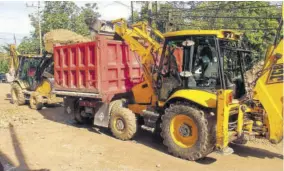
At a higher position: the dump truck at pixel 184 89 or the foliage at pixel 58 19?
the foliage at pixel 58 19

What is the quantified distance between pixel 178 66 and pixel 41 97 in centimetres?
700

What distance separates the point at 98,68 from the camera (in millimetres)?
6770

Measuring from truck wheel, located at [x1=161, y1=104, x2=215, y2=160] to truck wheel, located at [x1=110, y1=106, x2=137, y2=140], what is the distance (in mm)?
1056

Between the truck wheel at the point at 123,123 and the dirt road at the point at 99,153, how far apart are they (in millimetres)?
178

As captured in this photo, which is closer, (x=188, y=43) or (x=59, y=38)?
(x=188, y=43)

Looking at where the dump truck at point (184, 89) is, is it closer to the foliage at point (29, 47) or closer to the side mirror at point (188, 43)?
the side mirror at point (188, 43)

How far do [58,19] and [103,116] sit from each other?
2157 centimetres

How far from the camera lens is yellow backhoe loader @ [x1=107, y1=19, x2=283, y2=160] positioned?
4965 mm

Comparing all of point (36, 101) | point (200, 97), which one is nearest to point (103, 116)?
point (200, 97)

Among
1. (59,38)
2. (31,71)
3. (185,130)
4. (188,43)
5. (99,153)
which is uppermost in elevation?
(59,38)

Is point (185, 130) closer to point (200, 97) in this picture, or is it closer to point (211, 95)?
point (200, 97)

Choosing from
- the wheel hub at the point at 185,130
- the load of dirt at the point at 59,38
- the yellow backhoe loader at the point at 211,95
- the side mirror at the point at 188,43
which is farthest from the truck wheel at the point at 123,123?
the load of dirt at the point at 59,38

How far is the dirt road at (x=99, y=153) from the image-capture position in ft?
16.8

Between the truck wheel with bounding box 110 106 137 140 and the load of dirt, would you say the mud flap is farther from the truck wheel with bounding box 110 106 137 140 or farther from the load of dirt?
the load of dirt
